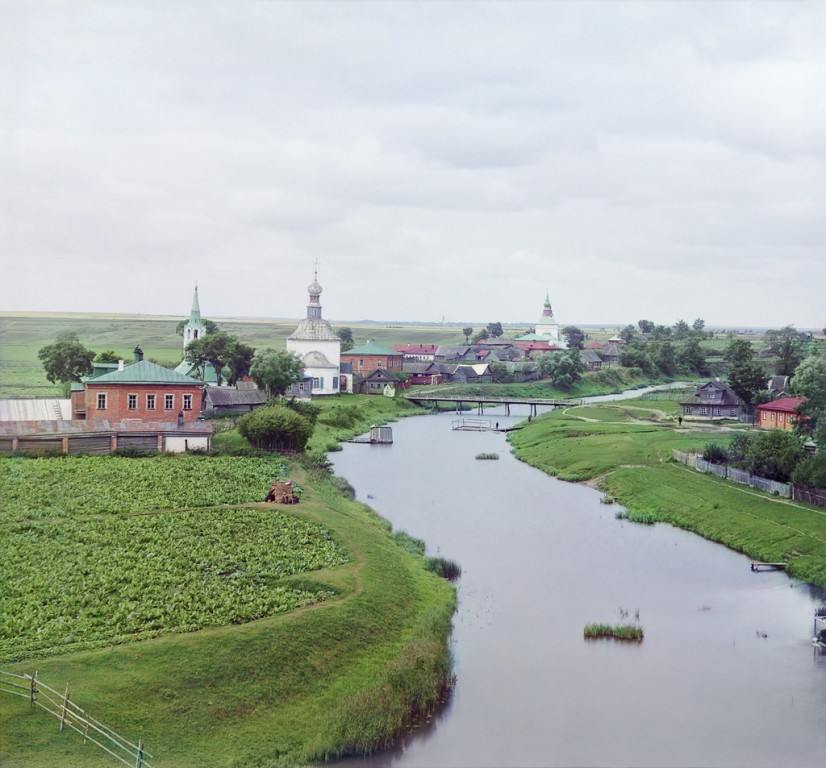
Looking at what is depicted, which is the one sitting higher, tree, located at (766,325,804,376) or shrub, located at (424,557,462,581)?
tree, located at (766,325,804,376)

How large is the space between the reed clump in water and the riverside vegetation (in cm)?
430

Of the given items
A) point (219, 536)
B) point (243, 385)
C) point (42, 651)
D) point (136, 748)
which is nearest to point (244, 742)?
point (136, 748)

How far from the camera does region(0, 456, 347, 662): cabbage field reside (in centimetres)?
2405

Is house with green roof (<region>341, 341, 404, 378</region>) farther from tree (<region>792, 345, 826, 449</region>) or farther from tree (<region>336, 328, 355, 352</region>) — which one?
tree (<region>792, 345, 826, 449</region>)

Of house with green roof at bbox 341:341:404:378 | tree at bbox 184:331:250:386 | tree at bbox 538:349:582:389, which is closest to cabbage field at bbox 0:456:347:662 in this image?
tree at bbox 184:331:250:386

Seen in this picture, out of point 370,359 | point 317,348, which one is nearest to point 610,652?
point 317,348

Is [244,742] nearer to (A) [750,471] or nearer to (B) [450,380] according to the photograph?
(A) [750,471]

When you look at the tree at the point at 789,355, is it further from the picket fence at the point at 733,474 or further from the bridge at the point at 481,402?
the picket fence at the point at 733,474

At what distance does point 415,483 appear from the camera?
5359 cm

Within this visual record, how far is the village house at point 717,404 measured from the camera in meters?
78.4

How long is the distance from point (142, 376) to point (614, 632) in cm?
3642

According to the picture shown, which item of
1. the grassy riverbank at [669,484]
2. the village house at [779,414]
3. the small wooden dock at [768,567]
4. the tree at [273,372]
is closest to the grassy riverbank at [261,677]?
the small wooden dock at [768,567]

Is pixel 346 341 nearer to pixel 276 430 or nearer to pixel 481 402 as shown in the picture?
pixel 481 402

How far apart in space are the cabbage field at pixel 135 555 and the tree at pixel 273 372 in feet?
98.6
